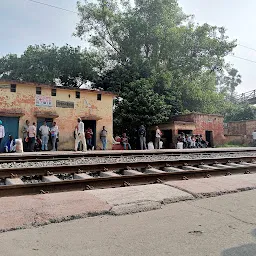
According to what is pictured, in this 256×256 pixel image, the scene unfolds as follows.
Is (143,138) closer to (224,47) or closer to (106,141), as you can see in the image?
(106,141)

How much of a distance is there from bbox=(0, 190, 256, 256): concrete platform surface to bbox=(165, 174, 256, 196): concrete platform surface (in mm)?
1106

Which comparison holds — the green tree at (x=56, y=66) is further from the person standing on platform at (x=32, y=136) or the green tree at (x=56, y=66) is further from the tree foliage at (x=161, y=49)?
the person standing on platform at (x=32, y=136)

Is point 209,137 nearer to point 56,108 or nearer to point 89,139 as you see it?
point 89,139

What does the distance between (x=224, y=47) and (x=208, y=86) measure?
4.74m

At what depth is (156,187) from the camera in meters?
5.49

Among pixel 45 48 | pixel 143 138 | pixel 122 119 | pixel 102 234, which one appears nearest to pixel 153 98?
pixel 122 119

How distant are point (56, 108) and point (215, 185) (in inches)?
578

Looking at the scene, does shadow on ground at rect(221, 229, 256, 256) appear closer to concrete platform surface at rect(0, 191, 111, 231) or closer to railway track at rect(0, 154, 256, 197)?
concrete platform surface at rect(0, 191, 111, 231)

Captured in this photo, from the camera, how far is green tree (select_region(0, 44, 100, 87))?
97.1 ft

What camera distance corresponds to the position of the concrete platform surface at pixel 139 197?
419 centimetres

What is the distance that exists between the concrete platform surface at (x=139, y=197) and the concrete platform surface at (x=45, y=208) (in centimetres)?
19

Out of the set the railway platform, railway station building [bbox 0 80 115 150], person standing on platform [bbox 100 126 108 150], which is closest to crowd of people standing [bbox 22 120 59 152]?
railway station building [bbox 0 80 115 150]

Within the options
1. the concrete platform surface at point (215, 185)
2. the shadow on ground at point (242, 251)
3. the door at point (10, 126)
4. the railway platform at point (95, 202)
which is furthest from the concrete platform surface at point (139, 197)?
the door at point (10, 126)

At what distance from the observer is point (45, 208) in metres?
3.95
